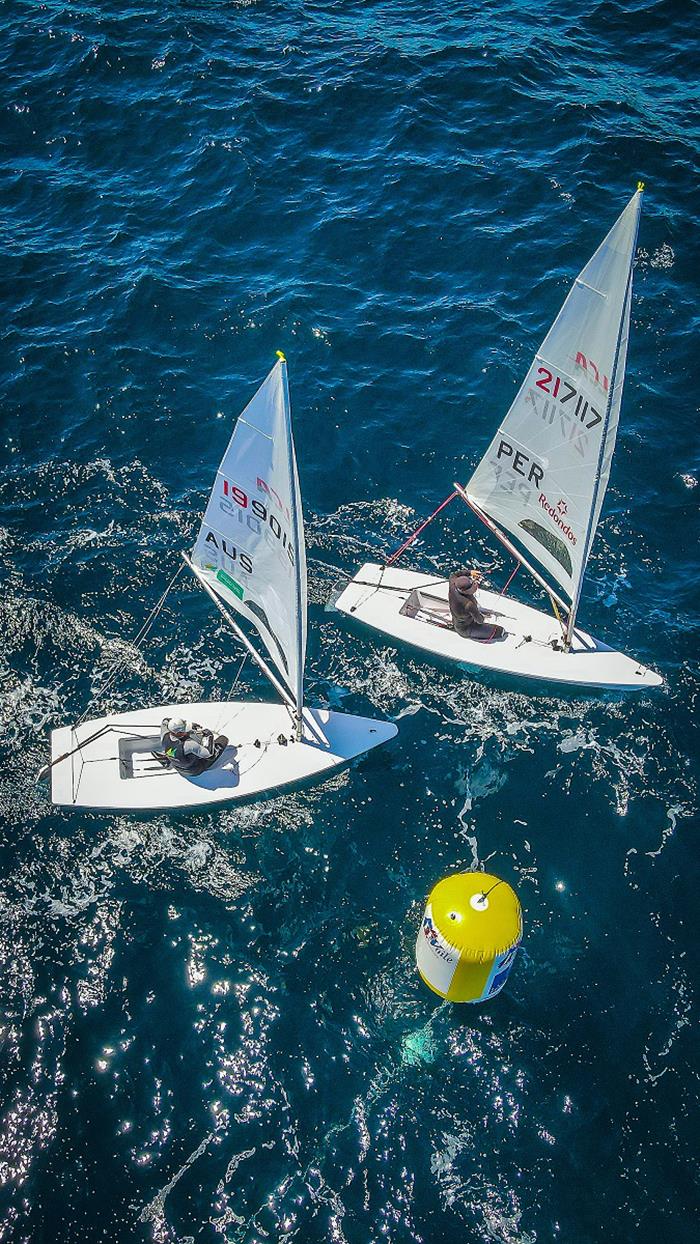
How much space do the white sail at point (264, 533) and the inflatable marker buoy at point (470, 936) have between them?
622 centimetres

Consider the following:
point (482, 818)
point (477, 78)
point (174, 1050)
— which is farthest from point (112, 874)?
point (477, 78)

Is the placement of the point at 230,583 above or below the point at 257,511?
below

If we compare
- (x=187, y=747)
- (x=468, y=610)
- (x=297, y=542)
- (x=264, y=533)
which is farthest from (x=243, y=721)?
(x=468, y=610)

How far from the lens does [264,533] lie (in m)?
20.2

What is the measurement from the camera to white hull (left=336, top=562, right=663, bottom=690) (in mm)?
23281

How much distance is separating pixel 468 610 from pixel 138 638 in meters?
8.67

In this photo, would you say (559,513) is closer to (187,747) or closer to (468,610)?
(468,610)

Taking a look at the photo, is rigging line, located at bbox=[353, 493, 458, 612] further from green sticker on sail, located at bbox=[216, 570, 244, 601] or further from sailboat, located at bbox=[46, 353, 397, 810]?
sailboat, located at bbox=[46, 353, 397, 810]

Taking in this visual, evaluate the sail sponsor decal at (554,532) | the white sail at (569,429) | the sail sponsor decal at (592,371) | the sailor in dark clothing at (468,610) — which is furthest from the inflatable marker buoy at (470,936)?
the sail sponsor decal at (592,371)

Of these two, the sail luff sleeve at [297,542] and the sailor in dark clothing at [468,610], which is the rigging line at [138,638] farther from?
the sailor in dark clothing at [468,610]

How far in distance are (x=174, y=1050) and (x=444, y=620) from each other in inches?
485

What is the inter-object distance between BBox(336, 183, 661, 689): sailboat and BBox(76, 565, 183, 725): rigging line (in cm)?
466

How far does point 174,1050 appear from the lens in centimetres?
1788

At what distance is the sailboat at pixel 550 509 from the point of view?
63.5ft
